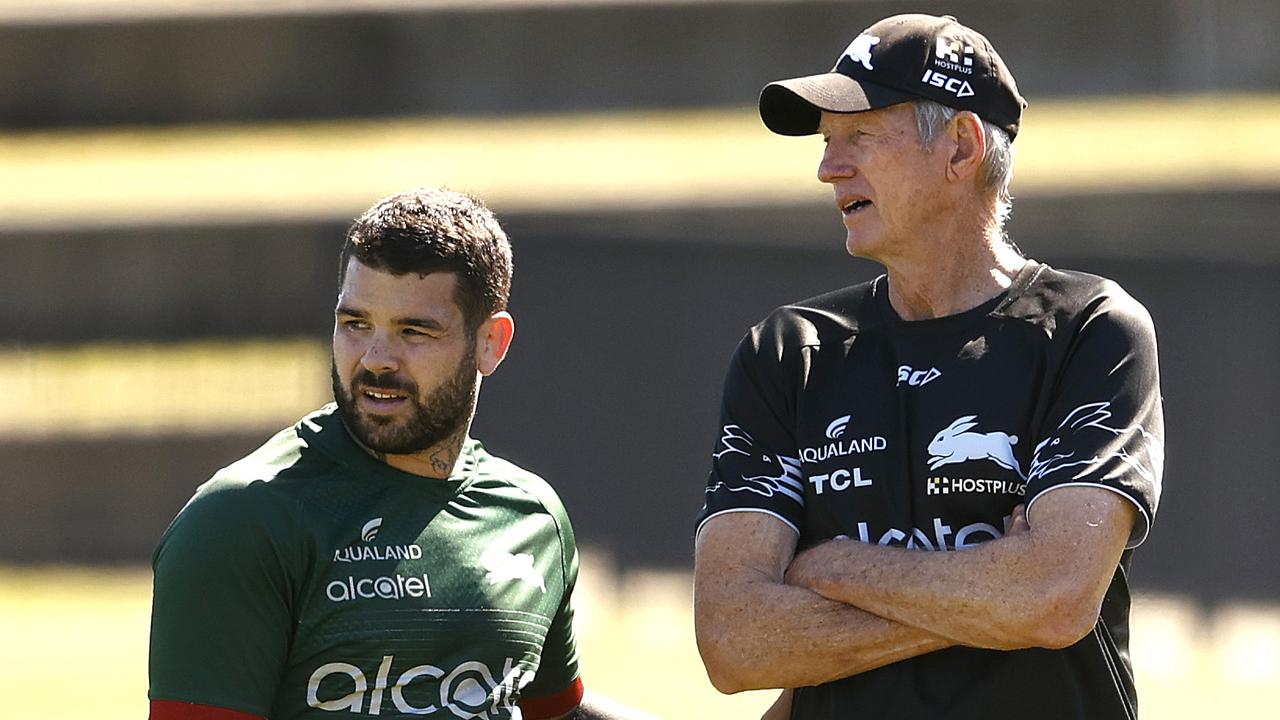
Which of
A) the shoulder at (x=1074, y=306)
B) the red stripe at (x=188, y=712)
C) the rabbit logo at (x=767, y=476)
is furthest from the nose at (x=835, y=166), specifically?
the red stripe at (x=188, y=712)

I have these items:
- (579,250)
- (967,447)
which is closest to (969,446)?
(967,447)

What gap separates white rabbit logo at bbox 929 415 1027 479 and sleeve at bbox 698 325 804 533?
1.02 ft

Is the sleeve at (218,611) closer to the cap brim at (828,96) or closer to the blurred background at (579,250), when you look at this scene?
the cap brim at (828,96)

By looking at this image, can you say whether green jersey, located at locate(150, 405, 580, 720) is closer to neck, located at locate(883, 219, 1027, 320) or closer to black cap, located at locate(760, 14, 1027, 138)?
neck, located at locate(883, 219, 1027, 320)

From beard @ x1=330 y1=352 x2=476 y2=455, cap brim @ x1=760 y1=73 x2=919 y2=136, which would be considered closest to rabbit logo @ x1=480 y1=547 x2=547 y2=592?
beard @ x1=330 y1=352 x2=476 y2=455

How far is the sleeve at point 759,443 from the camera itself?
3.68 meters

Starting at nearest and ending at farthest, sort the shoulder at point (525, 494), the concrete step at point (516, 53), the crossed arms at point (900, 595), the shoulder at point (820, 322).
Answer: the crossed arms at point (900, 595) → the shoulder at point (525, 494) → the shoulder at point (820, 322) → the concrete step at point (516, 53)

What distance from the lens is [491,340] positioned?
3.57 metres

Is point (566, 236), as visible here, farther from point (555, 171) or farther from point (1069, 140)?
point (1069, 140)

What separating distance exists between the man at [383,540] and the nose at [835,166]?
26.8 inches

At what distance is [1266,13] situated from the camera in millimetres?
14719

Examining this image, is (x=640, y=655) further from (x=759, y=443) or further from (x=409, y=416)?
(x=409, y=416)

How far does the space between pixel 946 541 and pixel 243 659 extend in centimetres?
133

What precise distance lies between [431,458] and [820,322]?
86 centimetres
